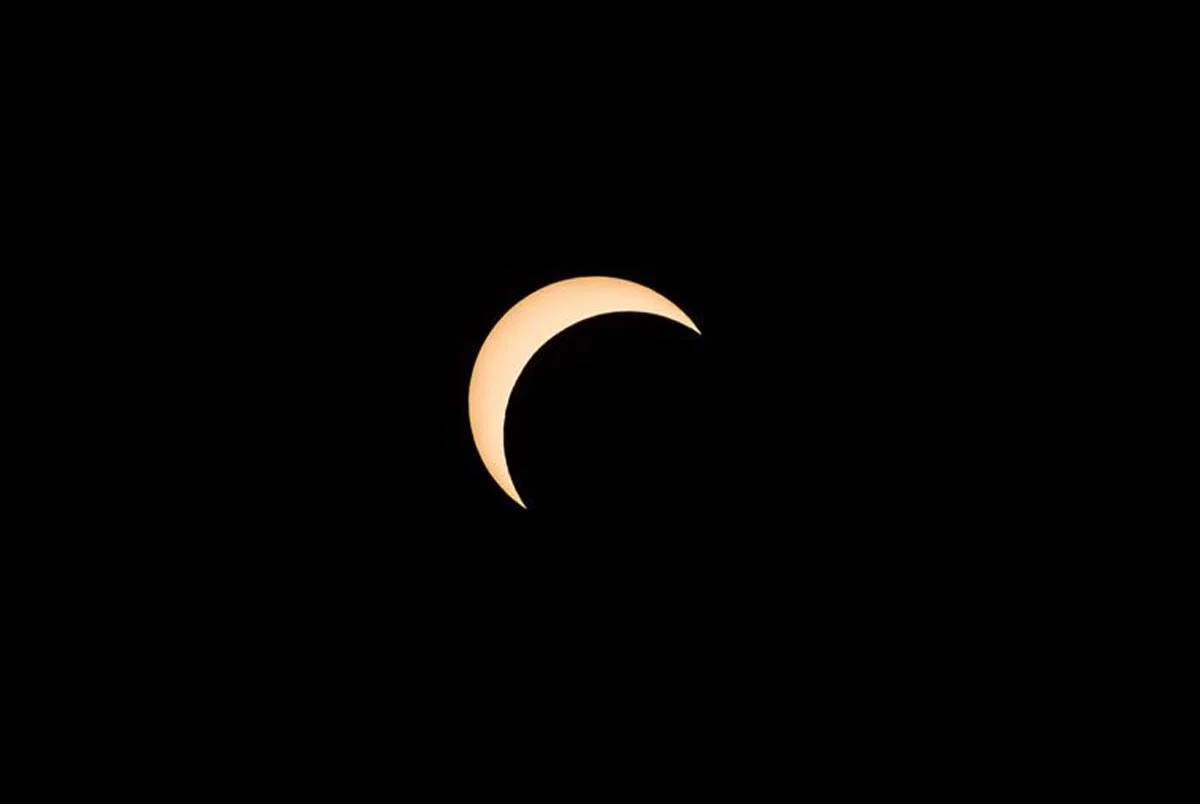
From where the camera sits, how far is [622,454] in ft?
4.61

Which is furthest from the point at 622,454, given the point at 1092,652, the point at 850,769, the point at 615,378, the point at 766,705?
the point at 1092,652

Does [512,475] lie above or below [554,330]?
below

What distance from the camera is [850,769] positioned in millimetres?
1478

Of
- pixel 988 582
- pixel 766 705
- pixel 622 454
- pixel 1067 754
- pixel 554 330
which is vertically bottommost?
pixel 1067 754

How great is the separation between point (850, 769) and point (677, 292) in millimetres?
1012

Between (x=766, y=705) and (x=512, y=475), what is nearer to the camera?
(x=512, y=475)

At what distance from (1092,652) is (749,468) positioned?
776 mm

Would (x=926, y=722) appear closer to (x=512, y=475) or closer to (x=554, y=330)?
(x=512, y=475)

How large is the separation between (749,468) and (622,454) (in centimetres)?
26

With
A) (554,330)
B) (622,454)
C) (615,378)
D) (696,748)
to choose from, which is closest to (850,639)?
(696,748)

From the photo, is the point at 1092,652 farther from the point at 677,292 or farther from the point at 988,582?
the point at 677,292

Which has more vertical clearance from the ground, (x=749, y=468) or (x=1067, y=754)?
(x=749, y=468)

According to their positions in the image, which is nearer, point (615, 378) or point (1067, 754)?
point (615, 378)

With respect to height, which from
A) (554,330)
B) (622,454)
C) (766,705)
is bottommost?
(766,705)
